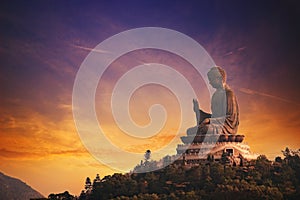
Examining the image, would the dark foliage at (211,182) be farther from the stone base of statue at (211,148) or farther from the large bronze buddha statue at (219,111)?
the large bronze buddha statue at (219,111)

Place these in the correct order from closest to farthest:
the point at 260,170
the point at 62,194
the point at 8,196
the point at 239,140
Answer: the point at 260,170 → the point at 62,194 → the point at 239,140 → the point at 8,196

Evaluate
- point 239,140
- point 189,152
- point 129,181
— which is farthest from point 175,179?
point 239,140

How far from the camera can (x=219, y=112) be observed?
891 inches

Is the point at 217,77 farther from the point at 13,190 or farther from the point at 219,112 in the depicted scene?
the point at 13,190

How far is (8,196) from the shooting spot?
2927cm

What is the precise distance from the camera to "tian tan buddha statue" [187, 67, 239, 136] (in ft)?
70.9

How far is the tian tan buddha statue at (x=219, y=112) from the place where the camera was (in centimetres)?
2161

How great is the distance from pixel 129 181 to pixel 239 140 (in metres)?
6.28

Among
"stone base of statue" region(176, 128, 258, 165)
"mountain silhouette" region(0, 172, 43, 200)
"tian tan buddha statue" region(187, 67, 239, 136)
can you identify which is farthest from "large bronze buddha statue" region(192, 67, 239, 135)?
"mountain silhouette" region(0, 172, 43, 200)

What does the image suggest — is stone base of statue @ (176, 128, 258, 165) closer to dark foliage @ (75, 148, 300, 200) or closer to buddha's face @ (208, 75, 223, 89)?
dark foliage @ (75, 148, 300, 200)

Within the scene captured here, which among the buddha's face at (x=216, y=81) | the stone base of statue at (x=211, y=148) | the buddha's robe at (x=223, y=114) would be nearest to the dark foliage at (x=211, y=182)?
the stone base of statue at (x=211, y=148)

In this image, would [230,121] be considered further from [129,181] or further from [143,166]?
[129,181]

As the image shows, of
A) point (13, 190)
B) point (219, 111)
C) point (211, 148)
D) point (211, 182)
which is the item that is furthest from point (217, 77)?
point (13, 190)

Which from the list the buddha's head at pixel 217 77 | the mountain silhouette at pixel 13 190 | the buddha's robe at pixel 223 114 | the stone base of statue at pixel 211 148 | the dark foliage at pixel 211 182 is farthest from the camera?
the mountain silhouette at pixel 13 190
